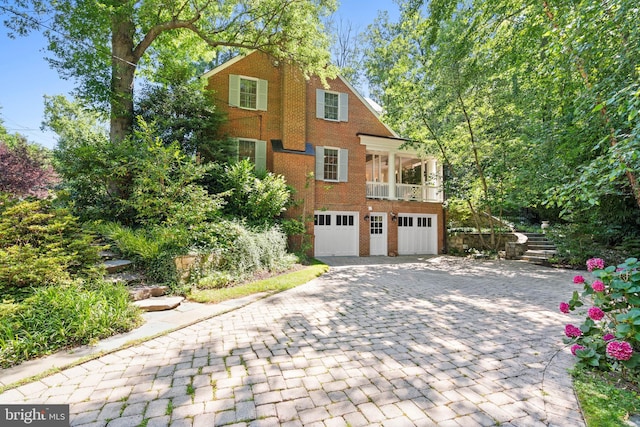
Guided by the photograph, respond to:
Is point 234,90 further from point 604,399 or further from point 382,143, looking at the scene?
point 604,399

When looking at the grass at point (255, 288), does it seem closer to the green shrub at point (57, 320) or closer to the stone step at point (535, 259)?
the green shrub at point (57, 320)

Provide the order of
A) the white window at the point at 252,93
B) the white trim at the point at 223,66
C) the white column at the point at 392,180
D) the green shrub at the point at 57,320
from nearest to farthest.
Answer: the green shrub at the point at 57,320
the white trim at the point at 223,66
the white window at the point at 252,93
the white column at the point at 392,180

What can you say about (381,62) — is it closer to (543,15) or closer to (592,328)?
(543,15)

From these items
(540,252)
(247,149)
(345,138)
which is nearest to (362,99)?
(345,138)

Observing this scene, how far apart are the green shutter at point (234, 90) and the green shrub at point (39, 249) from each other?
321 inches

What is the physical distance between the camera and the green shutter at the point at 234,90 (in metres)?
11.5

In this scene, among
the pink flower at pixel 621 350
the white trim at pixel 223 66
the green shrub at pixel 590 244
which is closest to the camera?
the pink flower at pixel 621 350

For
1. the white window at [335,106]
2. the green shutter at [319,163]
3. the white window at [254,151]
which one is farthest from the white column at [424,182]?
the white window at [254,151]

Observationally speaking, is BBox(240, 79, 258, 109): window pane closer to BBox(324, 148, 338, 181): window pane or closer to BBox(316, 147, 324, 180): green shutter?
BBox(316, 147, 324, 180): green shutter

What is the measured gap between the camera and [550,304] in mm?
5141

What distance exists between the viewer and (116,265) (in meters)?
5.19

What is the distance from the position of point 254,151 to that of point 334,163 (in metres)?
3.53

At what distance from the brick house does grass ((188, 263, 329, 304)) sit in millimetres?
4121

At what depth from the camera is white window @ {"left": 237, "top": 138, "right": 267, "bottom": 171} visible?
37.8ft
